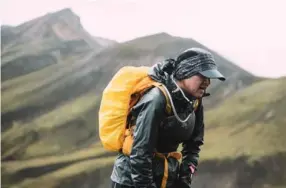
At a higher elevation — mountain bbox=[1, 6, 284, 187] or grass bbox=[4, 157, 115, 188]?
mountain bbox=[1, 6, 284, 187]

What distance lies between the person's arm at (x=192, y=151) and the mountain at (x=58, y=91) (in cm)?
221

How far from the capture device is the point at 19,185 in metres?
4.60

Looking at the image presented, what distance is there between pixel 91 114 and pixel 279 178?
1.70m

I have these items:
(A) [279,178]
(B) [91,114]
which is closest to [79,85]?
(B) [91,114]

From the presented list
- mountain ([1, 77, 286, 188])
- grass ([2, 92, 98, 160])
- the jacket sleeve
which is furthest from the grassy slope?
the jacket sleeve

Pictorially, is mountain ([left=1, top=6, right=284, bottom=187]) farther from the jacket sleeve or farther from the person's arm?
the jacket sleeve

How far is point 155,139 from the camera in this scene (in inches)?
63.5

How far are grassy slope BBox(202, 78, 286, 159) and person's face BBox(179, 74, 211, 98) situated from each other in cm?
209

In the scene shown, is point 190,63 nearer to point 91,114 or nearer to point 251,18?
point 251,18

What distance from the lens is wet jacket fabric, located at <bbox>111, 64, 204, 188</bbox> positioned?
5.24 feet

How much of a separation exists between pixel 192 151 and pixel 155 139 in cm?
34

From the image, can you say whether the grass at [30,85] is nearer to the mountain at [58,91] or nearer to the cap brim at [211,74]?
the mountain at [58,91]

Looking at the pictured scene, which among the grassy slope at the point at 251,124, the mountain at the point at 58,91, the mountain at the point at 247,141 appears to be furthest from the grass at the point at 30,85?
the grassy slope at the point at 251,124

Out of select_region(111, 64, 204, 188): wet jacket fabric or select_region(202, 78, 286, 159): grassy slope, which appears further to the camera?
select_region(202, 78, 286, 159): grassy slope
